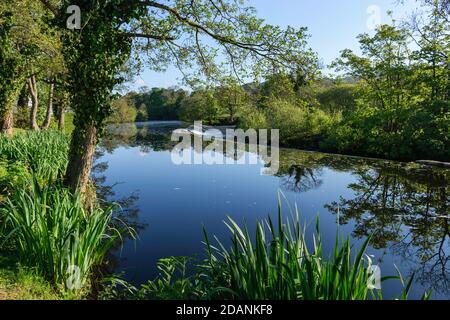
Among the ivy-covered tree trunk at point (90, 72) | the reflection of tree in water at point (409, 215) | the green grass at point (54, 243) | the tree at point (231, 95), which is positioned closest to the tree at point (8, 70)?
the ivy-covered tree trunk at point (90, 72)

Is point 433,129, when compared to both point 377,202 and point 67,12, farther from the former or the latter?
point 67,12

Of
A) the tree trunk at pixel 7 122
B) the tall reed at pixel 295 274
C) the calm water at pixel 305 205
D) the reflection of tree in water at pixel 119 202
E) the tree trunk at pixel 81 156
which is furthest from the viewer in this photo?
the tree trunk at pixel 7 122

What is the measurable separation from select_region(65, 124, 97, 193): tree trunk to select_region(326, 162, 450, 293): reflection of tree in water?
3755mm

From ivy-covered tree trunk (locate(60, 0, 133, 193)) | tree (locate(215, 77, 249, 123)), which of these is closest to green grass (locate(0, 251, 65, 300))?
ivy-covered tree trunk (locate(60, 0, 133, 193))

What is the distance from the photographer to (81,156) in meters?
4.84

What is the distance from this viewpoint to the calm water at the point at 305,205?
4566 mm

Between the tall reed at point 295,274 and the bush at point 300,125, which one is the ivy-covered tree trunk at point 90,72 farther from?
the bush at point 300,125

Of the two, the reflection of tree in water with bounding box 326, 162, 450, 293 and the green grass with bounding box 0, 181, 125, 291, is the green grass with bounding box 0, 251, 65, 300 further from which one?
the reflection of tree in water with bounding box 326, 162, 450, 293

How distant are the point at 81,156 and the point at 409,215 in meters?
6.13

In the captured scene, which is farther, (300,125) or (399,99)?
(300,125)

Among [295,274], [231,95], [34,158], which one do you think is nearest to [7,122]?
[34,158]

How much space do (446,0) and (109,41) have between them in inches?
272

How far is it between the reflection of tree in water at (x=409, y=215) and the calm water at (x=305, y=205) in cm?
2

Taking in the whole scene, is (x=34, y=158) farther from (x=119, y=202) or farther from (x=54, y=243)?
(x=54, y=243)
